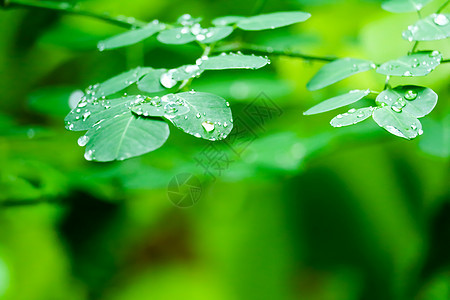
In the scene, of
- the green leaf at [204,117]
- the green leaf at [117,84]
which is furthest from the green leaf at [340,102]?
the green leaf at [117,84]

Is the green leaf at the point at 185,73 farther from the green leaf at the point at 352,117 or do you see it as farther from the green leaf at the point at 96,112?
the green leaf at the point at 352,117

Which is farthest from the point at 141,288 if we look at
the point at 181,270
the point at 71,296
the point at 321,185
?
the point at 321,185

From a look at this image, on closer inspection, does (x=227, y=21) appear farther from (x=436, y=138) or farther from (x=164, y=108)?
(x=436, y=138)

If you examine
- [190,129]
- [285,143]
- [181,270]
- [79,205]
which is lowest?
[181,270]

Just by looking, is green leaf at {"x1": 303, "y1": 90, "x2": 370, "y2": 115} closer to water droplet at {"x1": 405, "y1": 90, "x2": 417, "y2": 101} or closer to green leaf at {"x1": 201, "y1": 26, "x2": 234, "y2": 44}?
water droplet at {"x1": 405, "y1": 90, "x2": 417, "y2": 101}

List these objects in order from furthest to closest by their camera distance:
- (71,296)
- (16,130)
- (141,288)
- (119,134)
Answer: (141,288) < (71,296) < (16,130) < (119,134)

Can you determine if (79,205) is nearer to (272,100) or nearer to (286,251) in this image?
(272,100)

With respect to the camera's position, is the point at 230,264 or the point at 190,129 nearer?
the point at 190,129
